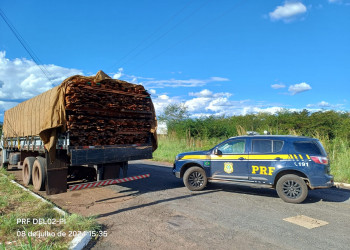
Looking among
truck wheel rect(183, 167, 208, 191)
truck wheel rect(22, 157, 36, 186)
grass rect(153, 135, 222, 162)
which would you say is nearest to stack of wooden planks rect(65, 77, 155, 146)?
truck wheel rect(183, 167, 208, 191)

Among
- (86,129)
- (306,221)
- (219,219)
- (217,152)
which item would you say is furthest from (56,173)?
(306,221)

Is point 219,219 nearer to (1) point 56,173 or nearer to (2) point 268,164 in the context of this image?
(2) point 268,164

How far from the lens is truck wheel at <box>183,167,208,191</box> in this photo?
26.8 feet

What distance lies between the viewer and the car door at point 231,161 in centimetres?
760

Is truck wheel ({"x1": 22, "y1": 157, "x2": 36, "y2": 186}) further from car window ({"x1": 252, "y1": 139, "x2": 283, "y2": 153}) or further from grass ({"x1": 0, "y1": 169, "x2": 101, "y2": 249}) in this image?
car window ({"x1": 252, "y1": 139, "x2": 283, "y2": 153})

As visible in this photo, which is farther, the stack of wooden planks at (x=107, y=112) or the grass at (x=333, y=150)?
the grass at (x=333, y=150)

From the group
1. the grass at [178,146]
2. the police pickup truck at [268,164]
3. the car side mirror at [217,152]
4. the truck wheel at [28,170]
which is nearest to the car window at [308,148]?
the police pickup truck at [268,164]

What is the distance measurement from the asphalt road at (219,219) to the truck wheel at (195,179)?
9.8 inches

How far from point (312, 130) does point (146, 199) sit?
1372cm

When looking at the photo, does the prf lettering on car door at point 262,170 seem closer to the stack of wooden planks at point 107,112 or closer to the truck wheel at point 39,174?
the stack of wooden planks at point 107,112

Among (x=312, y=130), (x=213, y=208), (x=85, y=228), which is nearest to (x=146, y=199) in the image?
(x=213, y=208)

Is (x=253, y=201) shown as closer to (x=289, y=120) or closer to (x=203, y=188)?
(x=203, y=188)

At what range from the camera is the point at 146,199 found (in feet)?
23.4

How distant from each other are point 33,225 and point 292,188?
5974 millimetres
